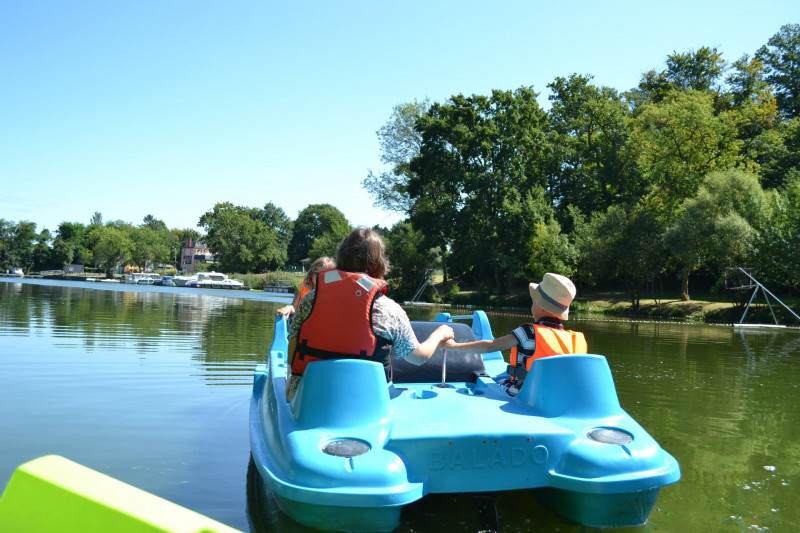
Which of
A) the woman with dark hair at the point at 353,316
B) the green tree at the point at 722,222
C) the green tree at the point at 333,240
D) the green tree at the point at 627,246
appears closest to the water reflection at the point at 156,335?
the woman with dark hair at the point at 353,316

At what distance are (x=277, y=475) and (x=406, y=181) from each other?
4702 centimetres

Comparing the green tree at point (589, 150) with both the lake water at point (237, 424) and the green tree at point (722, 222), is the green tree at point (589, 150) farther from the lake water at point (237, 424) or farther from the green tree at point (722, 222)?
the lake water at point (237, 424)

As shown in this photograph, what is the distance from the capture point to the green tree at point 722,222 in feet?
98.6

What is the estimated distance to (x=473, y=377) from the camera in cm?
525

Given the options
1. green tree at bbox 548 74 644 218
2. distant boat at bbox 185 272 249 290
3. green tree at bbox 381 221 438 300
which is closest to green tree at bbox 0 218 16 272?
distant boat at bbox 185 272 249 290

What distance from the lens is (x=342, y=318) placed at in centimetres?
367

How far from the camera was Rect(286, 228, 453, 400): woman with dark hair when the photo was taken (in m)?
3.65

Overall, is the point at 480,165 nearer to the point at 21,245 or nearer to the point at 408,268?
the point at 408,268

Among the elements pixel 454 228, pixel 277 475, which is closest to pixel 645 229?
pixel 454 228

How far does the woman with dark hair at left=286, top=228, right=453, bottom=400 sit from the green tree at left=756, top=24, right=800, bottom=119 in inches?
2173

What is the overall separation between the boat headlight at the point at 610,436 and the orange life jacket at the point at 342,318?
1.36 m

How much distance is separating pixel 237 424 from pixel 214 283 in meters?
64.3

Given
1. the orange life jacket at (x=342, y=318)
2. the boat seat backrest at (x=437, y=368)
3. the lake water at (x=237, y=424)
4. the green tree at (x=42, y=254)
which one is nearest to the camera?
the orange life jacket at (x=342, y=318)

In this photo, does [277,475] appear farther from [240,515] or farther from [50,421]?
[50,421]
